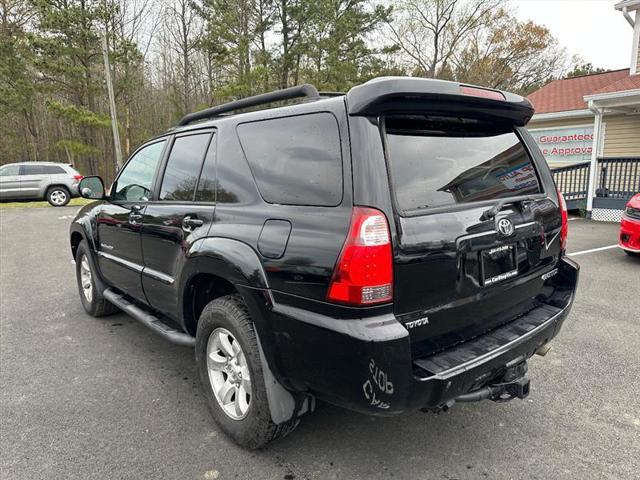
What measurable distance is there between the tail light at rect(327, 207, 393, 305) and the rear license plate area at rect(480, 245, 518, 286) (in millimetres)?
592

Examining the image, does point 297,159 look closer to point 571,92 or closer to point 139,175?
point 139,175

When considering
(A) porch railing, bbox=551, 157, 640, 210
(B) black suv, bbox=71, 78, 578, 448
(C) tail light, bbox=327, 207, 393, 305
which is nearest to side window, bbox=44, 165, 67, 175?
(B) black suv, bbox=71, 78, 578, 448

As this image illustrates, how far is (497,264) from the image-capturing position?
2.22 metres

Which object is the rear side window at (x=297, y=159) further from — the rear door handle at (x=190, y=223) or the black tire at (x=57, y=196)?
the black tire at (x=57, y=196)

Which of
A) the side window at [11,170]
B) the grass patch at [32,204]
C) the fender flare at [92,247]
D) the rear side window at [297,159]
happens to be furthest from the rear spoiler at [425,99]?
the side window at [11,170]

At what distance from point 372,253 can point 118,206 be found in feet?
9.56

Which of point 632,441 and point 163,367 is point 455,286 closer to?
point 632,441

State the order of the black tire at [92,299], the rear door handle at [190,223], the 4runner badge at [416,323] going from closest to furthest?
the 4runner badge at [416,323], the rear door handle at [190,223], the black tire at [92,299]

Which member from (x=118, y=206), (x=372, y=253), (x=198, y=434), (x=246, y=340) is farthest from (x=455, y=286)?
(x=118, y=206)

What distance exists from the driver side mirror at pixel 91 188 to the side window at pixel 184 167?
1282 mm

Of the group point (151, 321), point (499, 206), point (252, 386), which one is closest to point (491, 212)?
point (499, 206)

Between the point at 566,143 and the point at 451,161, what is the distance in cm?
1519

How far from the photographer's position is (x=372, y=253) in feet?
5.99

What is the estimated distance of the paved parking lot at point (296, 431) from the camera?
2.29 m
